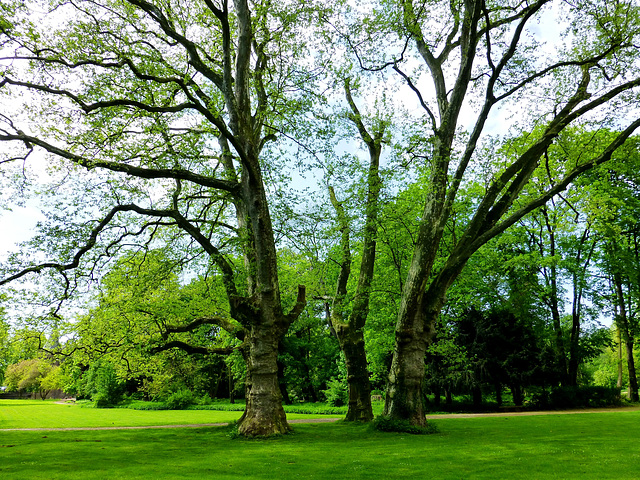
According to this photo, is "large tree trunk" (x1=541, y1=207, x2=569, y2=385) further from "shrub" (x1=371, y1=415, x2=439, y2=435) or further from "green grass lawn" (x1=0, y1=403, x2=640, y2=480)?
"shrub" (x1=371, y1=415, x2=439, y2=435)

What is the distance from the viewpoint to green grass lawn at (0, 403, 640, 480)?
7.33 metres

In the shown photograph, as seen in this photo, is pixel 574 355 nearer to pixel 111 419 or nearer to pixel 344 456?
pixel 344 456

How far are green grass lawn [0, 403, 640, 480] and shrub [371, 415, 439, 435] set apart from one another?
43 centimetres

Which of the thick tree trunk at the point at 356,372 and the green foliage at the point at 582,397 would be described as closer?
the thick tree trunk at the point at 356,372

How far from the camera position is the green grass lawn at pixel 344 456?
733cm

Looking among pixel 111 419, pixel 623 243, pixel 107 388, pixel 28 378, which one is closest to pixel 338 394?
pixel 111 419

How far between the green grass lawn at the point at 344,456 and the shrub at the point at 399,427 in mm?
434

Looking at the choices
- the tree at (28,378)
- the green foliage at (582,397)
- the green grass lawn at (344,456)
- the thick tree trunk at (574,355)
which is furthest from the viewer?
the tree at (28,378)

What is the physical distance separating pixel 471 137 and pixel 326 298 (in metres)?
8.74

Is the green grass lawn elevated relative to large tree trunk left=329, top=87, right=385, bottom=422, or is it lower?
lower

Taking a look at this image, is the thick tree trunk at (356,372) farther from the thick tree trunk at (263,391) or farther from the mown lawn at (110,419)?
the mown lawn at (110,419)

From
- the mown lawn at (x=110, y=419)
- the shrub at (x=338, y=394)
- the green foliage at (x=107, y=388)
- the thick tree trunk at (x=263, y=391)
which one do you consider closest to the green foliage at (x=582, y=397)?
the shrub at (x=338, y=394)

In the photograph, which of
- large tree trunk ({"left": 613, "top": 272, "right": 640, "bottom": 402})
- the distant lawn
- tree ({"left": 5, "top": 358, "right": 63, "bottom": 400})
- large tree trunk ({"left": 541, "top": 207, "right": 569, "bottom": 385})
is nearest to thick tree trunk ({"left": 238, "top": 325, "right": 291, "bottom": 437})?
the distant lawn

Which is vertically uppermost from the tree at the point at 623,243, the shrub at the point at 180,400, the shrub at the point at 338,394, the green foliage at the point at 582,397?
the tree at the point at 623,243
